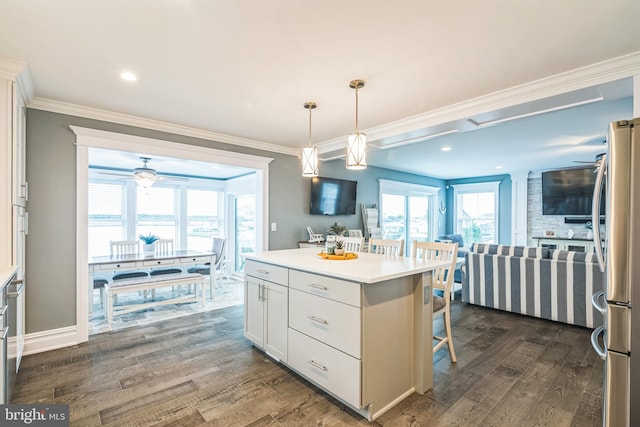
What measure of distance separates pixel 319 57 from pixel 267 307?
6.79ft

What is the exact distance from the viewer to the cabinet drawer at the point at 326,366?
6.35ft

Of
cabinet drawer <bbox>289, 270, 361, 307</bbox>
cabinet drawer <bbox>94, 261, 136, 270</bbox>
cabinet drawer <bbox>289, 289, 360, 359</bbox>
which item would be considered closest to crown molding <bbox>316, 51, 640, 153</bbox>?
cabinet drawer <bbox>289, 270, 361, 307</bbox>

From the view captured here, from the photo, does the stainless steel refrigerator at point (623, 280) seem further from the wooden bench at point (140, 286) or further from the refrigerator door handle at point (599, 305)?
the wooden bench at point (140, 286)

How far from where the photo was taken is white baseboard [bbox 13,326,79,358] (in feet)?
9.53

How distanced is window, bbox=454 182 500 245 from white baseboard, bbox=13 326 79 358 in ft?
27.7

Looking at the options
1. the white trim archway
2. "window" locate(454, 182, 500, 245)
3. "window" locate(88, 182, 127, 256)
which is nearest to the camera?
the white trim archway

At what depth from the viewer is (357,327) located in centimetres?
191

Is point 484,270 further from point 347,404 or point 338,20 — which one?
point 338,20

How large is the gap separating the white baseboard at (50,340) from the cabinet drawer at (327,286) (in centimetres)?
247

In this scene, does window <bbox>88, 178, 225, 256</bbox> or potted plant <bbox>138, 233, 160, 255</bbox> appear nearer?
potted plant <bbox>138, 233, 160, 255</bbox>

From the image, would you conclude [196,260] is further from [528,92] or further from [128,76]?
[528,92]

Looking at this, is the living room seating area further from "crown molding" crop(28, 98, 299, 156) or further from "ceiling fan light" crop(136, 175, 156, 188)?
"ceiling fan light" crop(136, 175, 156, 188)

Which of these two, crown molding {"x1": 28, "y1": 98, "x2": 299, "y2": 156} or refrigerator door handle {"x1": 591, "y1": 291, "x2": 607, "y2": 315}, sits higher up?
crown molding {"x1": 28, "y1": 98, "x2": 299, "y2": 156}

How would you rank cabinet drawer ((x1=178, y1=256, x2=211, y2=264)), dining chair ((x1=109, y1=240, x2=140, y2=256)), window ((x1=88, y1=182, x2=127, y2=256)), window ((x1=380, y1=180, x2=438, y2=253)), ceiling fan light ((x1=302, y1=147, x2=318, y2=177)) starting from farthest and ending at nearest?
window ((x1=380, y1=180, x2=438, y2=253)) < window ((x1=88, y1=182, x2=127, y2=256)) < dining chair ((x1=109, y1=240, x2=140, y2=256)) < cabinet drawer ((x1=178, y1=256, x2=211, y2=264)) < ceiling fan light ((x1=302, y1=147, x2=318, y2=177))
